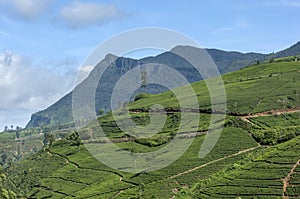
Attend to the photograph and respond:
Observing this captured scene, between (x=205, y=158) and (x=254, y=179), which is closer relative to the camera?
(x=254, y=179)

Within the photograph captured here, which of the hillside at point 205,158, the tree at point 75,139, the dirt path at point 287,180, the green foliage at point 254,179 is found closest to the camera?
the dirt path at point 287,180

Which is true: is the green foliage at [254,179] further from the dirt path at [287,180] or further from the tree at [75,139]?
the tree at [75,139]

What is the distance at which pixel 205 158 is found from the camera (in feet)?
238

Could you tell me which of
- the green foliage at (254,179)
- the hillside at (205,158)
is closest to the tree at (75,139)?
the hillside at (205,158)

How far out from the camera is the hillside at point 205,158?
187 ft

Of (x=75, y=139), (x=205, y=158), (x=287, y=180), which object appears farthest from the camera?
(x=75, y=139)

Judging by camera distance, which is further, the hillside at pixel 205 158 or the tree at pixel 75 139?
the tree at pixel 75 139

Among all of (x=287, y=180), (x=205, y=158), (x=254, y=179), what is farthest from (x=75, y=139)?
(x=287, y=180)

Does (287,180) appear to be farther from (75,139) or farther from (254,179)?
(75,139)

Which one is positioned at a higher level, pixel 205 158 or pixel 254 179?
pixel 205 158

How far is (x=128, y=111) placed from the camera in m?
116

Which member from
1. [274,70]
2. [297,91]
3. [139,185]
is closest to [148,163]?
[139,185]

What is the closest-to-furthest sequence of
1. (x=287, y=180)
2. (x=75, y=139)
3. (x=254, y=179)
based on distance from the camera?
(x=287, y=180)
(x=254, y=179)
(x=75, y=139)

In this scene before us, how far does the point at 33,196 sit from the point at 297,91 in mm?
57513
